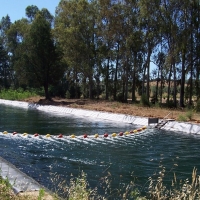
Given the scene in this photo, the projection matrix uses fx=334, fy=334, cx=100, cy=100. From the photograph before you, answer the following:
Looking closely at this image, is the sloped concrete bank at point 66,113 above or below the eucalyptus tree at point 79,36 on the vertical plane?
below

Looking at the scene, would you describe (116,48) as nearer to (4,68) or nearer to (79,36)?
(79,36)

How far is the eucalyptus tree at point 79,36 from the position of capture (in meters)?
A: 38.7

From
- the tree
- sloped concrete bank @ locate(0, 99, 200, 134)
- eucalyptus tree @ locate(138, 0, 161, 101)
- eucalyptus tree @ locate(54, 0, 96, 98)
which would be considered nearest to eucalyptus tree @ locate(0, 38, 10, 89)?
the tree

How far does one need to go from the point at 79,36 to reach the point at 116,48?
15.1ft

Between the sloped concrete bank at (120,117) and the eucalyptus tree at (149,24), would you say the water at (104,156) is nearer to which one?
the sloped concrete bank at (120,117)

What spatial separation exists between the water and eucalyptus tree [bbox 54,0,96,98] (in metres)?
22.4

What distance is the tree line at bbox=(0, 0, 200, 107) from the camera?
30.3 metres

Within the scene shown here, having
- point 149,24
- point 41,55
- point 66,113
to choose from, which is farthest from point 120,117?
point 41,55

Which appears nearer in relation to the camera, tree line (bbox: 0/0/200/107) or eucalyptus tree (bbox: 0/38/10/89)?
tree line (bbox: 0/0/200/107)

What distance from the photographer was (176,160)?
11625 mm

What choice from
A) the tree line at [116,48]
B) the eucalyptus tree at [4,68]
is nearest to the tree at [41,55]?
the tree line at [116,48]

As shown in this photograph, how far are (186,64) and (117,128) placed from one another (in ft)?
48.5

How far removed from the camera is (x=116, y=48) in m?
38.6

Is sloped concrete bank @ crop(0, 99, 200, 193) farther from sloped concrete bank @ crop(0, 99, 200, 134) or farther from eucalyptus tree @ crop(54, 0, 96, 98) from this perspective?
eucalyptus tree @ crop(54, 0, 96, 98)
